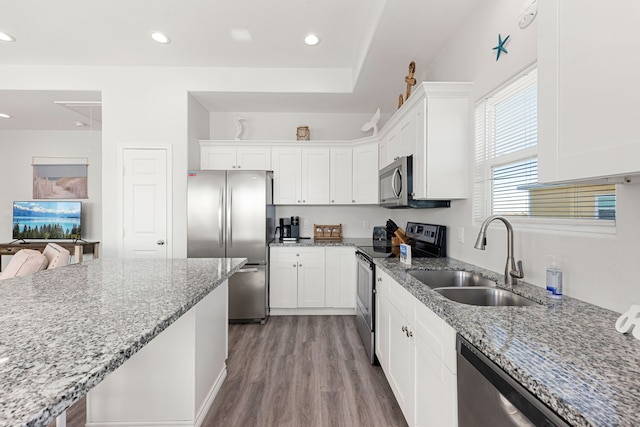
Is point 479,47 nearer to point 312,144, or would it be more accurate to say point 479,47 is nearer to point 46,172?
point 312,144

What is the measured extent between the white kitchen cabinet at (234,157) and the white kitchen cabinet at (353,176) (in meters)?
0.92

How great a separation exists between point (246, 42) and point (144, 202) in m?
2.20

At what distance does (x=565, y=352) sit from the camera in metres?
0.75

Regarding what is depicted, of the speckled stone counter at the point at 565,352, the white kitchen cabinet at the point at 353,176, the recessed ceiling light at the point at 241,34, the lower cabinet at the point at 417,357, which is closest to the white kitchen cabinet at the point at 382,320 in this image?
the lower cabinet at the point at 417,357

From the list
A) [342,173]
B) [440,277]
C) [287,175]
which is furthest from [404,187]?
[287,175]

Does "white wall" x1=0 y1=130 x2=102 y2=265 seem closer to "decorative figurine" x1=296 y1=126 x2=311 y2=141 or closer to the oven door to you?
"decorative figurine" x1=296 y1=126 x2=311 y2=141

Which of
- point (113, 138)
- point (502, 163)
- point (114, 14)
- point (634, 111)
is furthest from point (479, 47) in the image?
point (113, 138)

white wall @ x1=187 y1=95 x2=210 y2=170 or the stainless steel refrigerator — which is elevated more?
white wall @ x1=187 y1=95 x2=210 y2=170

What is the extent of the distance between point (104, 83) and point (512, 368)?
4469 millimetres

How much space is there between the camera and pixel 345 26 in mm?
2578

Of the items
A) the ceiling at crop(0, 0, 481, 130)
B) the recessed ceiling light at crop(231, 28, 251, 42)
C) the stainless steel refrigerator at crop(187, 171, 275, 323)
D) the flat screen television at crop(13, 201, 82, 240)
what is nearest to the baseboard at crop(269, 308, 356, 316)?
the stainless steel refrigerator at crop(187, 171, 275, 323)

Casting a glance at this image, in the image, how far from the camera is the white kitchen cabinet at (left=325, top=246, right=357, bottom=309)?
3.49m

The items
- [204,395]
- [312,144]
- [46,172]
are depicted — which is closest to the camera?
[204,395]

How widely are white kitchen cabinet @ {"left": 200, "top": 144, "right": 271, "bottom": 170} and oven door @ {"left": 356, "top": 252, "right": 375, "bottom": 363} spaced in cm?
185
